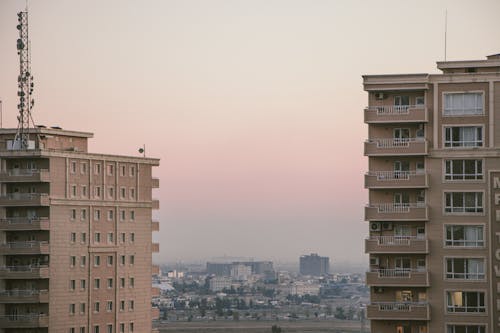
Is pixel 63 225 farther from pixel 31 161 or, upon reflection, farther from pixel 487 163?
pixel 487 163

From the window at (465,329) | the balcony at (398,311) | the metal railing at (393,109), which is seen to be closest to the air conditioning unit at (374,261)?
the balcony at (398,311)

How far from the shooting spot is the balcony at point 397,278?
10800 centimetres

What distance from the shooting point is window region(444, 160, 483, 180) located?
109 m

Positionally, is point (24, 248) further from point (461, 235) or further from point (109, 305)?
point (461, 235)

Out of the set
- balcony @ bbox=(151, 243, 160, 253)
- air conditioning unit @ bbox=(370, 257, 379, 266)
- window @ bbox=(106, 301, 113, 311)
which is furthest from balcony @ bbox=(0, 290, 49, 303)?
air conditioning unit @ bbox=(370, 257, 379, 266)

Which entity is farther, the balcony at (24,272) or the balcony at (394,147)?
the balcony at (24,272)

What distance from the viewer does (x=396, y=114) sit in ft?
360

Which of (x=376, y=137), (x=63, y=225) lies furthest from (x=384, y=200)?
(x=63, y=225)

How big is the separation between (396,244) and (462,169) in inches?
272

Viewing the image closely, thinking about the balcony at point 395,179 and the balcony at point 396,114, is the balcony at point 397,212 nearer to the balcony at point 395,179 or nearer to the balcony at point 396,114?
the balcony at point 395,179

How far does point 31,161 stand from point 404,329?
4066cm

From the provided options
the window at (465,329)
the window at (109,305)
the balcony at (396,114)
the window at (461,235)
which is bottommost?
the window at (465,329)

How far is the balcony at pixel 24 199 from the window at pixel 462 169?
129 feet

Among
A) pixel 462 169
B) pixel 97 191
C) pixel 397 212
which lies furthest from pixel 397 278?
pixel 97 191
